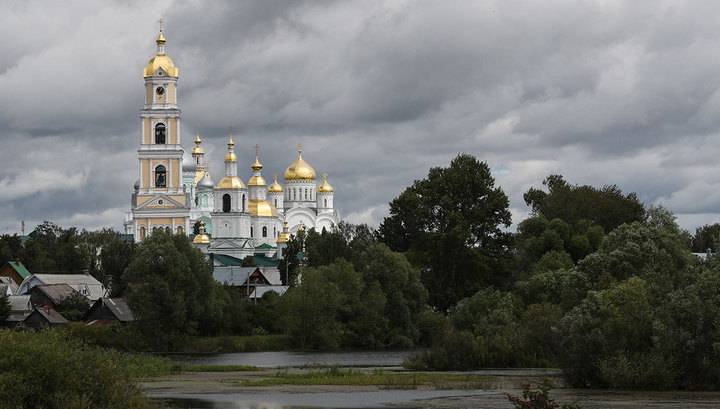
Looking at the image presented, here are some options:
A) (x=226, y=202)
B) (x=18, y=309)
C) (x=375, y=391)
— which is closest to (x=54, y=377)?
(x=375, y=391)

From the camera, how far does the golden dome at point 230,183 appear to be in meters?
156

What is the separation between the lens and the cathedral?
460 feet

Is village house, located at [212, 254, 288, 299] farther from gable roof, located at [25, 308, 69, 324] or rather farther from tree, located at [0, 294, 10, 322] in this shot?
tree, located at [0, 294, 10, 322]

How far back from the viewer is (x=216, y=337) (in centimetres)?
8144

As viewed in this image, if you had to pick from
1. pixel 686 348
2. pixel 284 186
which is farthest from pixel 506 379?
pixel 284 186

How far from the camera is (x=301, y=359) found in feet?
224

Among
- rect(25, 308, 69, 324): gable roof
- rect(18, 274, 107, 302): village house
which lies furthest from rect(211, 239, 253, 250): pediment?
rect(25, 308, 69, 324): gable roof

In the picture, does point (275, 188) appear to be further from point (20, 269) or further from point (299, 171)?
point (20, 269)

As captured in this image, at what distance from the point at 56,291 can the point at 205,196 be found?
75.5 meters

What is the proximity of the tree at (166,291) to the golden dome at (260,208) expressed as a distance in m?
83.0

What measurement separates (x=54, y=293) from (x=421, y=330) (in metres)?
26.1

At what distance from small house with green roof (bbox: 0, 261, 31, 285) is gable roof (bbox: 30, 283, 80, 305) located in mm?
11631

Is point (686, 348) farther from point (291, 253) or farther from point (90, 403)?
point (291, 253)

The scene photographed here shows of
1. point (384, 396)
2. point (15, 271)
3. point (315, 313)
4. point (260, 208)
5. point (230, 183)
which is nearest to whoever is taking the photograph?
point (384, 396)
